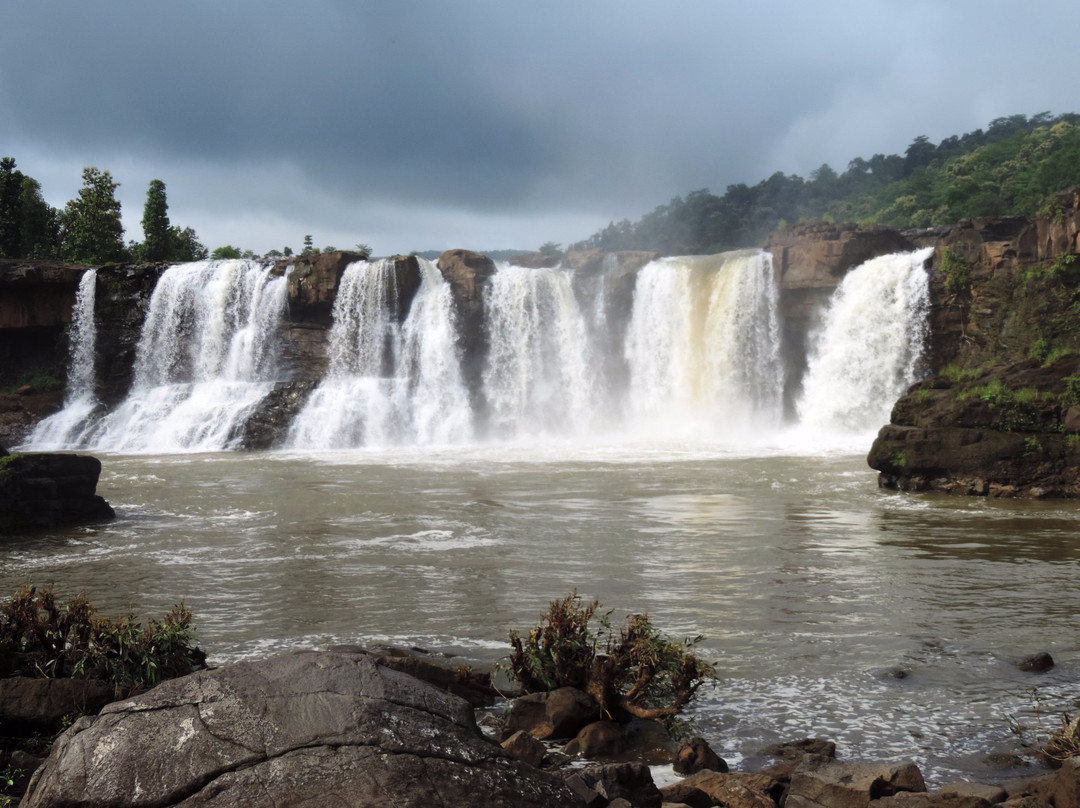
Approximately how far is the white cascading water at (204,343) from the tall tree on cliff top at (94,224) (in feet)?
45.9

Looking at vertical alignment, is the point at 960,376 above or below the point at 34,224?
below

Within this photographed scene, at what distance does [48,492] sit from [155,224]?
131ft

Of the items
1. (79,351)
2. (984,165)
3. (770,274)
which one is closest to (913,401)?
(770,274)

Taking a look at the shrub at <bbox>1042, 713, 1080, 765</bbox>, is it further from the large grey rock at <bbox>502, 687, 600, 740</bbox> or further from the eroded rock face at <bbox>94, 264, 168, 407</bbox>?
the eroded rock face at <bbox>94, 264, 168, 407</bbox>

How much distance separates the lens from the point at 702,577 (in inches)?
383

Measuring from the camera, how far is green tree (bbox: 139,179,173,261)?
49.7 m

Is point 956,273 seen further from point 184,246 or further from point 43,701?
point 184,246

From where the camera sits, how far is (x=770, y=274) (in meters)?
31.4

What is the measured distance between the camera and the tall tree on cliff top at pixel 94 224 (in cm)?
4816

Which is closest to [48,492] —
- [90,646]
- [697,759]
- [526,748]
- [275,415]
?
[90,646]

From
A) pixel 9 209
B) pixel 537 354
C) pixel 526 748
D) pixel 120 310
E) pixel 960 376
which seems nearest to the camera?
pixel 526 748

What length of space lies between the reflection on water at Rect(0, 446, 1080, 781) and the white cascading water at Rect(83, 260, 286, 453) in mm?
15772

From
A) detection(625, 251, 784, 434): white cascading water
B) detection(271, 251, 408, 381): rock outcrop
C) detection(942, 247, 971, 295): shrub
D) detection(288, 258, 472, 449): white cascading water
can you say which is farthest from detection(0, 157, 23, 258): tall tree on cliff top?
detection(942, 247, 971, 295): shrub

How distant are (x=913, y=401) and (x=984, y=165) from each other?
1879 inches
